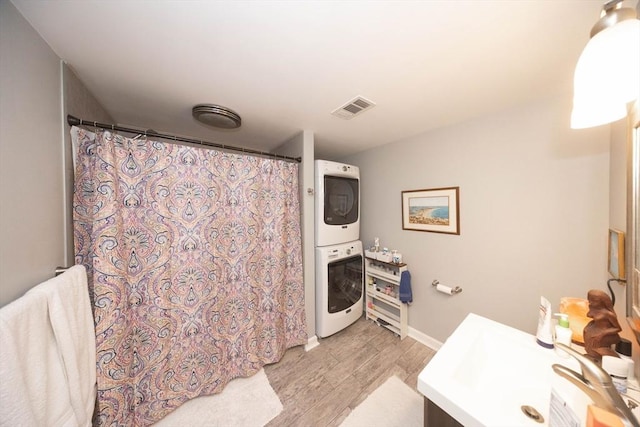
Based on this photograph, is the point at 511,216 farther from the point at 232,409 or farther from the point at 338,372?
the point at 232,409

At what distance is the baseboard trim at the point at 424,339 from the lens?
75.5 inches

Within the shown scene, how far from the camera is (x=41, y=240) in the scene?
856mm

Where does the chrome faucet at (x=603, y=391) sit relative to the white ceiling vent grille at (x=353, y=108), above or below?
below

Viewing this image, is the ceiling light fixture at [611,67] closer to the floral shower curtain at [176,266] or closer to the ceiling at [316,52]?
the ceiling at [316,52]

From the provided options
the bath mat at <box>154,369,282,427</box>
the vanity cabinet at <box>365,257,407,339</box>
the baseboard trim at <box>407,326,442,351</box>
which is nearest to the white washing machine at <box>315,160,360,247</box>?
the vanity cabinet at <box>365,257,407,339</box>

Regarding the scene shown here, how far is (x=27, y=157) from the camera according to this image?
0.79 metres

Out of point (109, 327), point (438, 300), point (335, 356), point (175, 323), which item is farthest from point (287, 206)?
point (438, 300)

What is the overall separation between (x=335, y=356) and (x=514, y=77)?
252 cm

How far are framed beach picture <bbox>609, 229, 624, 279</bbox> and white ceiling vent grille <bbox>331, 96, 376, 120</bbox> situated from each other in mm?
1485

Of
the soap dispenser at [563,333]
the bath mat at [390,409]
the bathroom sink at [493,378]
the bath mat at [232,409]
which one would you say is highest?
the soap dispenser at [563,333]

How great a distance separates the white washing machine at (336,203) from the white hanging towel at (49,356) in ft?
5.28

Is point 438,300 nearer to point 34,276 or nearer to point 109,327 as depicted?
point 109,327

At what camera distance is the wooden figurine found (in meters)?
0.78

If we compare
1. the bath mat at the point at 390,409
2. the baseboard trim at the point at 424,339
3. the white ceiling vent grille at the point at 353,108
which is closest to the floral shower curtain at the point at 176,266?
the white ceiling vent grille at the point at 353,108
